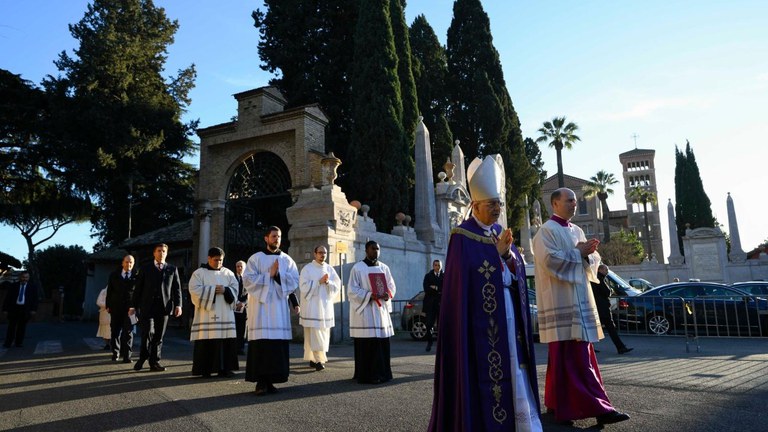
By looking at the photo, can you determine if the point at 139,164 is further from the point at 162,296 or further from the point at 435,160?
the point at 162,296

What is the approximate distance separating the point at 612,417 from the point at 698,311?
10.0 meters

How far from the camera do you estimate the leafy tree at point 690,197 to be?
55344 millimetres

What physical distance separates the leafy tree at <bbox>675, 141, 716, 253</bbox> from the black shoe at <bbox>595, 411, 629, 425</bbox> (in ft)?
190

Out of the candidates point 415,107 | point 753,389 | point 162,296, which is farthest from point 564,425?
point 415,107

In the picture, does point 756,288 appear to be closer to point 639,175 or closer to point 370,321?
point 370,321

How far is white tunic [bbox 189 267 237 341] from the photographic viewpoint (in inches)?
334

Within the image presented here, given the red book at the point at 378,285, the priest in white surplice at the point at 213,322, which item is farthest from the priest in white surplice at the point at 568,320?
the priest in white surplice at the point at 213,322

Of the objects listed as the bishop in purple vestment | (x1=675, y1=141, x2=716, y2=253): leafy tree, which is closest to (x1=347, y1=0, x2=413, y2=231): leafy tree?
the bishop in purple vestment

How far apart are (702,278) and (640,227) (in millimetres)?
57872

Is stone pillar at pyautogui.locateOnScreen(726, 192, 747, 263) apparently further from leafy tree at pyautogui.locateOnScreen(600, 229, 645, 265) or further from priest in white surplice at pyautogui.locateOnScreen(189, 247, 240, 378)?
priest in white surplice at pyautogui.locateOnScreen(189, 247, 240, 378)

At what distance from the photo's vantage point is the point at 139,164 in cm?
3288

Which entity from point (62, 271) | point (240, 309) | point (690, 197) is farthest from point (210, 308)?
point (690, 197)

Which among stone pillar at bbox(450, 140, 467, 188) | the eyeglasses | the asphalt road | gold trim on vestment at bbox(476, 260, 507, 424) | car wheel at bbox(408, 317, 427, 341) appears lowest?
the asphalt road

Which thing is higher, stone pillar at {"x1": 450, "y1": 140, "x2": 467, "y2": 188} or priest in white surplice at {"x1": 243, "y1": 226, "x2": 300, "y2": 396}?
stone pillar at {"x1": 450, "y1": 140, "x2": 467, "y2": 188}
